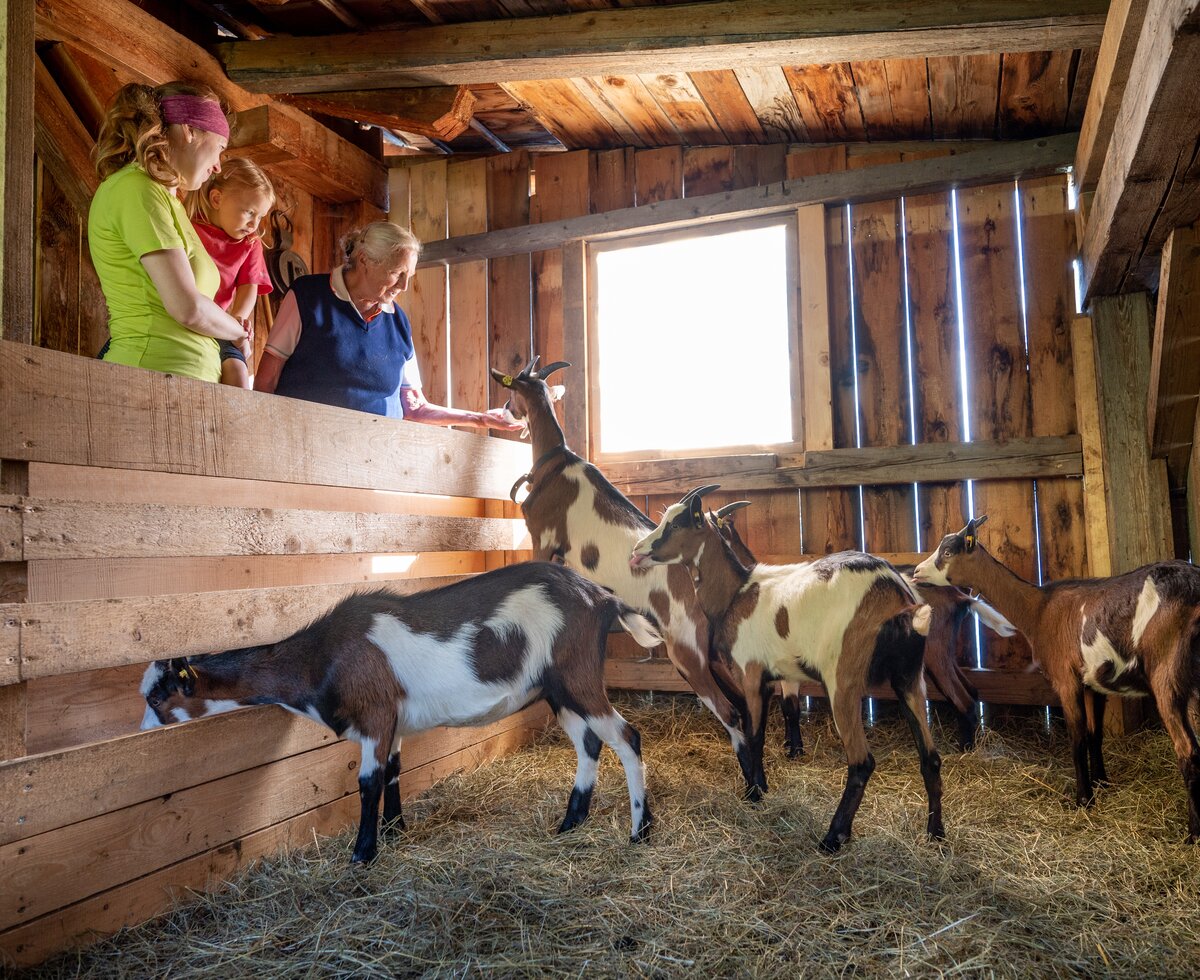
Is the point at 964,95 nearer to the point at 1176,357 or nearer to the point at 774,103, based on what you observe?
the point at 774,103

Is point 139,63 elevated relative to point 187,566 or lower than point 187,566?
elevated

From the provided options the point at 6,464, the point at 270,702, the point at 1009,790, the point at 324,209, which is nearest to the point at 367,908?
the point at 270,702

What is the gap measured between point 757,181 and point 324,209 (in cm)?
311

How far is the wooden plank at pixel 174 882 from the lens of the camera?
2420 millimetres

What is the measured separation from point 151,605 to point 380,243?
7.12 ft

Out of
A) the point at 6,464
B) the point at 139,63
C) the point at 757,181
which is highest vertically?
the point at 139,63

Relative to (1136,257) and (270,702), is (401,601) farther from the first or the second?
(1136,257)

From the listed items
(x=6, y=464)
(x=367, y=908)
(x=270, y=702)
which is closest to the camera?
(x=6, y=464)

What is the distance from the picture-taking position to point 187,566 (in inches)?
131

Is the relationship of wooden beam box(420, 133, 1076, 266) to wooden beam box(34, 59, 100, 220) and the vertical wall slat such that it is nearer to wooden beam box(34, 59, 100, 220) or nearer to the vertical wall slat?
the vertical wall slat

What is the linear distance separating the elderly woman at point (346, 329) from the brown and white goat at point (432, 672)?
54.3 inches

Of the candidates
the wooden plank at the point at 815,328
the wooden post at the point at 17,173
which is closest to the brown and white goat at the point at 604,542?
the wooden plank at the point at 815,328

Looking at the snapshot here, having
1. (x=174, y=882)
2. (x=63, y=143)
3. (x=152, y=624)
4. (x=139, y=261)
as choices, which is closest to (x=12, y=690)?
(x=152, y=624)

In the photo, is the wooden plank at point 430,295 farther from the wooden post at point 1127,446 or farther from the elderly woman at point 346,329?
the wooden post at point 1127,446
